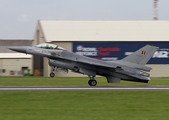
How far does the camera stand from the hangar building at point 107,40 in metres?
53.3

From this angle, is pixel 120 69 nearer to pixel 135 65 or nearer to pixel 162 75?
pixel 135 65

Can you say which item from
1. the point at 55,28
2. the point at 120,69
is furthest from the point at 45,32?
the point at 120,69
